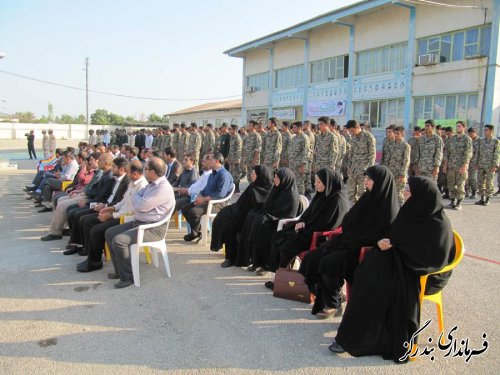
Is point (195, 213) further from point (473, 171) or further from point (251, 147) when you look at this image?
point (473, 171)

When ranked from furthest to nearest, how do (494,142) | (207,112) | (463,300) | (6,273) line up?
(207,112), (494,142), (6,273), (463,300)

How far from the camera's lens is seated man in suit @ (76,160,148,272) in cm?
475

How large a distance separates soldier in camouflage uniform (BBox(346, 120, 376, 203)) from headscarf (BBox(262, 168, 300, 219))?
3250mm

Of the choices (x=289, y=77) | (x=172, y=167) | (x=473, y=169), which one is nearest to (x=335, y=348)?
(x=172, y=167)

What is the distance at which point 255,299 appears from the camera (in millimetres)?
3957

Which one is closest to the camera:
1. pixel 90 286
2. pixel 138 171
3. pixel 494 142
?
pixel 90 286

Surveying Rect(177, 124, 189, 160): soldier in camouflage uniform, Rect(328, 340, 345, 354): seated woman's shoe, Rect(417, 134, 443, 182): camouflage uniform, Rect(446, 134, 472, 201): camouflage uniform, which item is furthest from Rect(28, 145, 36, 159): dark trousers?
Rect(328, 340, 345, 354): seated woman's shoe

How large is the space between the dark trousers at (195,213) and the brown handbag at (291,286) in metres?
2.14

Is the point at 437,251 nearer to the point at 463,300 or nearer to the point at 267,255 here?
the point at 463,300

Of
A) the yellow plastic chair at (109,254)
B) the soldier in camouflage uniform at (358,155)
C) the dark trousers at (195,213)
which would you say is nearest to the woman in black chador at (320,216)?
the yellow plastic chair at (109,254)

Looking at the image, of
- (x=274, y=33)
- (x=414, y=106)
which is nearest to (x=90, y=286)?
(x=414, y=106)

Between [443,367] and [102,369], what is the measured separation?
7.63ft

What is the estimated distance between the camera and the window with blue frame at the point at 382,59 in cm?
1627

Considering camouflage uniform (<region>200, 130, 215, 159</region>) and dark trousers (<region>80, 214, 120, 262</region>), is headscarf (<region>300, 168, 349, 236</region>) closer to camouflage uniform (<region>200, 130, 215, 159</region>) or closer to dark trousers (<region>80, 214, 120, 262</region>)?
dark trousers (<region>80, 214, 120, 262</region>)
